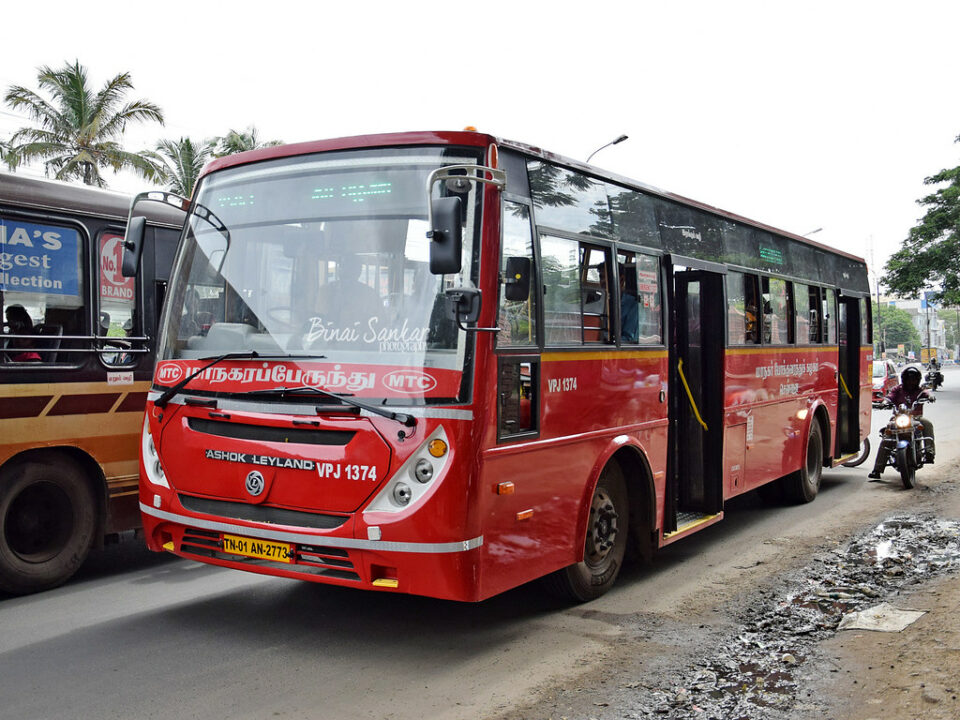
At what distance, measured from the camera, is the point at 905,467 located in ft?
39.6

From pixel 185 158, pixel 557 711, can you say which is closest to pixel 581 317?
pixel 557 711

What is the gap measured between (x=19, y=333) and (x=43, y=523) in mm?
1392

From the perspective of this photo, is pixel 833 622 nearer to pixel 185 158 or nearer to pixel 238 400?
pixel 238 400

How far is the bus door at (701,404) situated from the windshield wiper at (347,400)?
3.83 meters

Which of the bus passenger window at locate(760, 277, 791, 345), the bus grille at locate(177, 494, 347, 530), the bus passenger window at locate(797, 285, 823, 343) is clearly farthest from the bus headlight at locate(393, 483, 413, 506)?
the bus passenger window at locate(797, 285, 823, 343)

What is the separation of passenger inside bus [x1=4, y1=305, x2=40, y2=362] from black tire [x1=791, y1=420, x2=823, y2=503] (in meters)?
8.25

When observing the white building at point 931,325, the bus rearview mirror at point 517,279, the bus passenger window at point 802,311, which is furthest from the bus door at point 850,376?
the white building at point 931,325

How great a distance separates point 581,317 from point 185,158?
100 ft

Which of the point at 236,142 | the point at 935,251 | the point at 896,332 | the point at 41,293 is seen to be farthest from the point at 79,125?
the point at 896,332

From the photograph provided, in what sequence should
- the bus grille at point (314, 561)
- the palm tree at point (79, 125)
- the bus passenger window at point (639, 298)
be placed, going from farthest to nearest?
the palm tree at point (79, 125)
the bus passenger window at point (639, 298)
the bus grille at point (314, 561)

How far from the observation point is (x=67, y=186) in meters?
7.11

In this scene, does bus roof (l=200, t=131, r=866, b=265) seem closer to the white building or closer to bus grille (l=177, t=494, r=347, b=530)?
bus grille (l=177, t=494, r=347, b=530)

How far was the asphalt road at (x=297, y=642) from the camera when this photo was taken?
4672mm

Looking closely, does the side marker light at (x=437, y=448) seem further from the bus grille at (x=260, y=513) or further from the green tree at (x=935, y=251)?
the green tree at (x=935, y=251)
